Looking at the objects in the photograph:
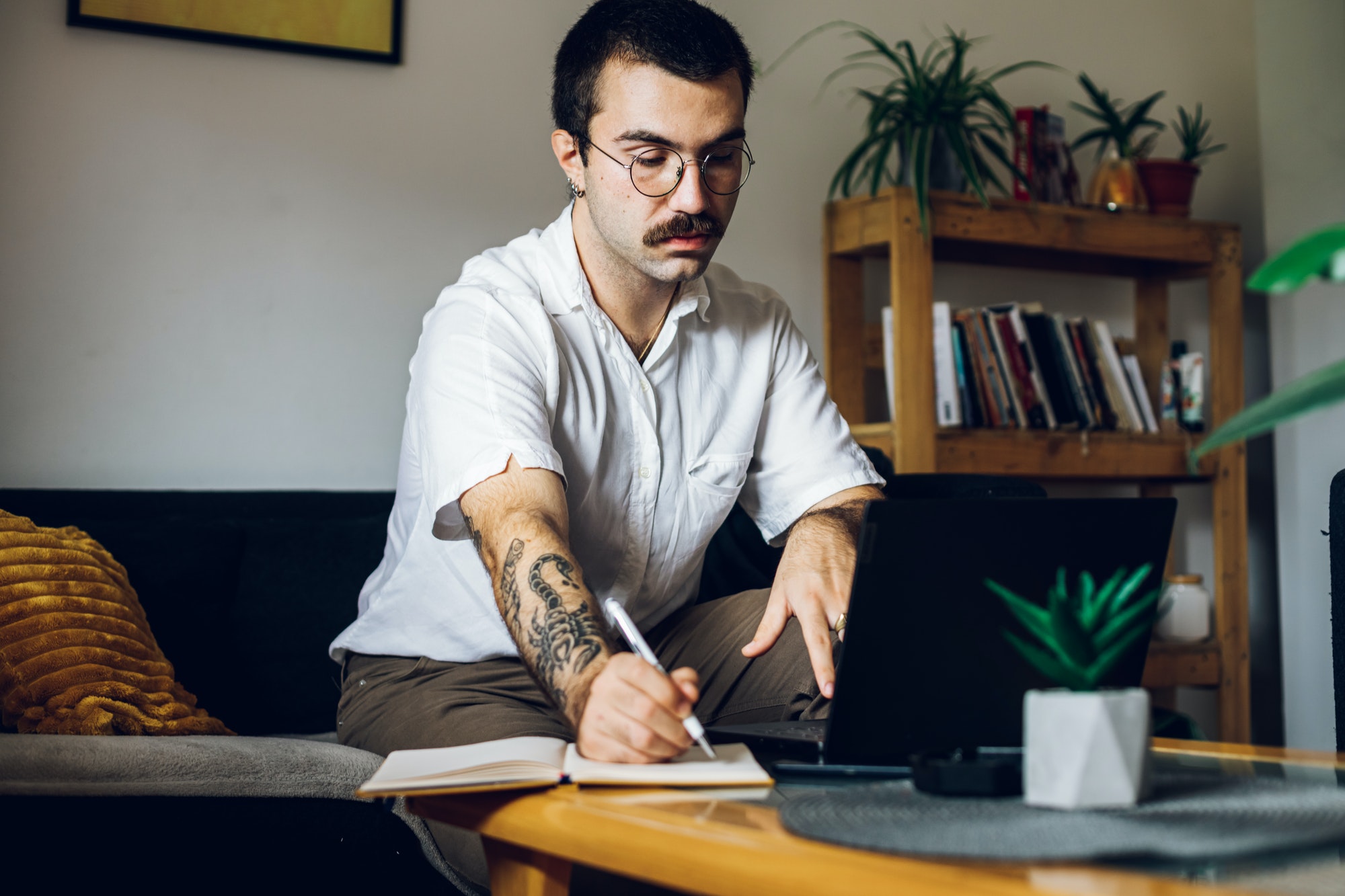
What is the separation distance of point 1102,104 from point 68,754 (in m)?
2.75

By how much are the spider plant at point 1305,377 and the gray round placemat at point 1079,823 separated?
200mm

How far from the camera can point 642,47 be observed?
1.43 metres

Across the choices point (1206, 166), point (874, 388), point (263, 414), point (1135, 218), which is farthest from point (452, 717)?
point (1206, 166)

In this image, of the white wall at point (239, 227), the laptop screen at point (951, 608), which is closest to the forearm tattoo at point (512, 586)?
the laptop screen at point (951, 608)

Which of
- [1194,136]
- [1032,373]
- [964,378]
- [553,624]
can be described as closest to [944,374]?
[964,378]

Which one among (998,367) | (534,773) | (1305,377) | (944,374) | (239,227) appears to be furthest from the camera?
(998,367)

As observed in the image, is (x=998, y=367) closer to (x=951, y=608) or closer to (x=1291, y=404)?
(x=951, y=608)

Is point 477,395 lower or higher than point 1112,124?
lower

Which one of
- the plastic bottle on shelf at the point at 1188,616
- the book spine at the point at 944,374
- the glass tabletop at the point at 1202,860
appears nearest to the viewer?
the glass tabletop at the point at 1202,860

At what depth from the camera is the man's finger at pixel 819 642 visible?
3.87 ft

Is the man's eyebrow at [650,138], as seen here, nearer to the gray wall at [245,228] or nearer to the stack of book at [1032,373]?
the gray wall at [245,228]

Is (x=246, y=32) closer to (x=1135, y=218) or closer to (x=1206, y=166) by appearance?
(x=1135, y=218)

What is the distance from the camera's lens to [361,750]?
1441mm

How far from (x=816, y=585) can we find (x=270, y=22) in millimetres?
1722
